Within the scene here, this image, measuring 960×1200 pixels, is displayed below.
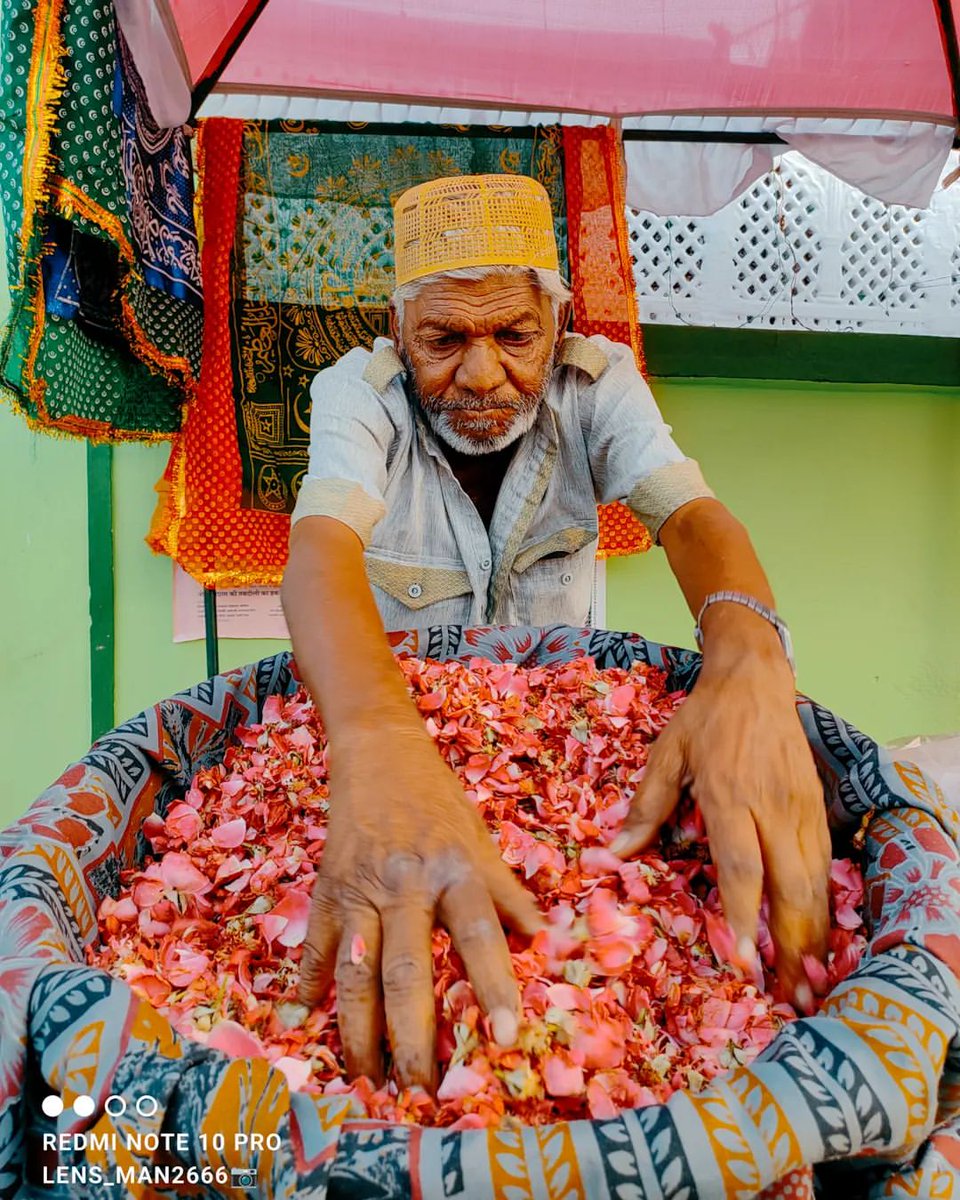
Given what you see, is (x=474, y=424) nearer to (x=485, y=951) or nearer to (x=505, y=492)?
(x=505, y=492)

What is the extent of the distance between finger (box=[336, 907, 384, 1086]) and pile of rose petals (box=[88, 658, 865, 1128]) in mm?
24

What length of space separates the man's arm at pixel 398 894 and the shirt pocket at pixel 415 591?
0.87 metres

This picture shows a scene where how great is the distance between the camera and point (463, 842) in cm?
77

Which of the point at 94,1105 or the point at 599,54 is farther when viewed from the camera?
the point at 599,54

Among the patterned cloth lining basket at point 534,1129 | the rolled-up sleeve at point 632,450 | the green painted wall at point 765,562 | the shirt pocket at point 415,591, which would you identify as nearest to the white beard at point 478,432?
the rolled-up sleeve at point 632,450

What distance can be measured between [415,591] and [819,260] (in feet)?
7.20

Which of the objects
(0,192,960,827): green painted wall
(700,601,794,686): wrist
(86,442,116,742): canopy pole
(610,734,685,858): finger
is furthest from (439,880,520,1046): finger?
(86,442,116,742): canopy pole

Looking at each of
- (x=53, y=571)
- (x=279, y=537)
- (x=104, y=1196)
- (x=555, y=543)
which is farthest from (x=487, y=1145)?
(x=53, y=571)

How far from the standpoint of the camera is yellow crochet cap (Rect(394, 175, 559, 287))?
5.24 feet

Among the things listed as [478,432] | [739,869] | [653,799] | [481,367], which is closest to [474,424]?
[478,432]

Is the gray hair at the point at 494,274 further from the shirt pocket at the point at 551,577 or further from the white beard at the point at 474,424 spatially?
the shirt pocket at the point at 551,577

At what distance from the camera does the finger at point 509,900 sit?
0.76m

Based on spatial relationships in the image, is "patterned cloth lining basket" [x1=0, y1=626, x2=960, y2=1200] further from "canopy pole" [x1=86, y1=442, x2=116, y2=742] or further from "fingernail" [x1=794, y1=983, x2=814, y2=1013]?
"canopy pole" [x1=86, y1=442, x2=116, y2=742]

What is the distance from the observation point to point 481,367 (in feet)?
5.27
